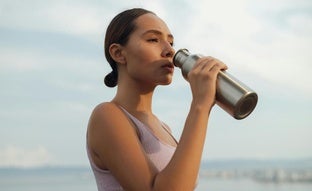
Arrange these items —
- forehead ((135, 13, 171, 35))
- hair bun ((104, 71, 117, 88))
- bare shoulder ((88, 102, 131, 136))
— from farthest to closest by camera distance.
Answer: hair bun ((104, 71, 117, 88))
forehead ((135, 13, 171, 35))
bare shoulder ((88, 102, 131, 136))

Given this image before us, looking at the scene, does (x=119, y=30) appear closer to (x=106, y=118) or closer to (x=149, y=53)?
(x=149, y=53)

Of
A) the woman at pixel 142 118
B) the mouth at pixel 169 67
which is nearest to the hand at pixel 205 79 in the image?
the woman at pixel 142 118

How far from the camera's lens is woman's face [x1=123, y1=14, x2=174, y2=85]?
1451mm

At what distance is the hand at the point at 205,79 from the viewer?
130 centimetres

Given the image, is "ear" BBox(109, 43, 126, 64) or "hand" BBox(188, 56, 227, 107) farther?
"ear" BBox(109, 43, 126, 64)

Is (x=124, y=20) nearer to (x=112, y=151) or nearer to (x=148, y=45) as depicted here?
(x=148, y=45)

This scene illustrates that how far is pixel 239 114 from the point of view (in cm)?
127

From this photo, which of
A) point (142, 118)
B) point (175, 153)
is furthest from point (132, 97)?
point (175, 153)

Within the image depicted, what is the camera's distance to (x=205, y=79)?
4.29ft

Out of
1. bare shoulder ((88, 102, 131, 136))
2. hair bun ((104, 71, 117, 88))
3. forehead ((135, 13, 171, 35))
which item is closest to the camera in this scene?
bare shoulder ((88, 102, 131, 136))

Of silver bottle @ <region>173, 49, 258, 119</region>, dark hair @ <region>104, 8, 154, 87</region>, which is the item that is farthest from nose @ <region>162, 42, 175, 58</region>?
silver bottle @ <region>173, 49, 258, 119</region>

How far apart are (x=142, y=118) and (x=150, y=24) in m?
0.26

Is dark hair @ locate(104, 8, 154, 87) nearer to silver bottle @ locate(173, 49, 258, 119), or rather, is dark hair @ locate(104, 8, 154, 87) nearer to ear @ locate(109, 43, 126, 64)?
ear @ locate(109, 43, 126, 64)

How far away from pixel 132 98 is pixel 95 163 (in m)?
0.21
